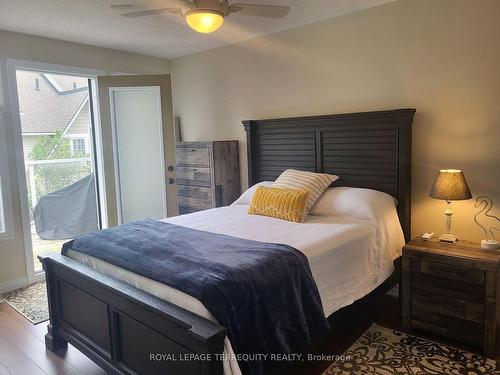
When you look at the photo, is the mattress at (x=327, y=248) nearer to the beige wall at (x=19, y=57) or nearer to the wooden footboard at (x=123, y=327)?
the wooden footboard at (x=123, y=327)

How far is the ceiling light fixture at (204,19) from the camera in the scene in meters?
2.14

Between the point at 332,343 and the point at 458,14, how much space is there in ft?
8.05

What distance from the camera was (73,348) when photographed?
2594 mm

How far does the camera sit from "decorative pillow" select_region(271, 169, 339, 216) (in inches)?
122

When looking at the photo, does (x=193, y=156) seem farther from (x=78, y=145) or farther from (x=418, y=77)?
(x=418, y=77)

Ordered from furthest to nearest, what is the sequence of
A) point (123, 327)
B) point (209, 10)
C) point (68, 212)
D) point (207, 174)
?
point (68, 212)
point (207, 174)
point (209, 10)
point (123, 327)

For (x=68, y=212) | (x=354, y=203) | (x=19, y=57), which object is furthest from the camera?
(x=68, y=212)

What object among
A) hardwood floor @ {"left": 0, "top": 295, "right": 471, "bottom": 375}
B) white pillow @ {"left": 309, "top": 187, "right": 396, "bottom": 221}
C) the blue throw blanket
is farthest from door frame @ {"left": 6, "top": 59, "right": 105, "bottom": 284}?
white pillow @ {"left": 309, "top": 187, "right": 396, "bottom": 221}

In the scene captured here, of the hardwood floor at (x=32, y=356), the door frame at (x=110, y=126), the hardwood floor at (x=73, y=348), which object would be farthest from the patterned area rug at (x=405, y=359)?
the door frame at (x=110, y=126)

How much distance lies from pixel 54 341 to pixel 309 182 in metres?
2.17

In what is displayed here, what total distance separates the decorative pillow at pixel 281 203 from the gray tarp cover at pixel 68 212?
2.28 m

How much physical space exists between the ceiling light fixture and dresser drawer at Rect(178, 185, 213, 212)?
2020 mm

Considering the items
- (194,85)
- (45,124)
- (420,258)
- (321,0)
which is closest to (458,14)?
(321,0)

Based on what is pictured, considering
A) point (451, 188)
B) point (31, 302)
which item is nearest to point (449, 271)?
point (451, 188)
